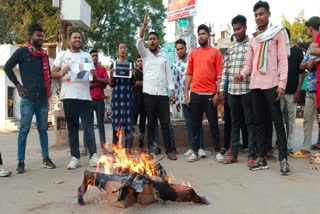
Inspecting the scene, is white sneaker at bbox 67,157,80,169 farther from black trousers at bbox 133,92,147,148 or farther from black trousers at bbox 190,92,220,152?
black trousers at bbox 190,92,220,152

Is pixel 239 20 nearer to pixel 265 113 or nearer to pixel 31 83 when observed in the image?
pixel 265 113

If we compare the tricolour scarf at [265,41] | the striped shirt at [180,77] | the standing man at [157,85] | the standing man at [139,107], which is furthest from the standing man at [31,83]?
the tricolour scarf at [265,41]

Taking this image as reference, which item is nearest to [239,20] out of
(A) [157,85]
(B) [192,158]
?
(A) [157,85]

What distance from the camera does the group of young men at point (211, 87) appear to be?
512 centimetres

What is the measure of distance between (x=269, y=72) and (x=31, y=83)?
346 cm

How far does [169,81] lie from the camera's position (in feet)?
21.4

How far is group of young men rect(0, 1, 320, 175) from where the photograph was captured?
5117 mm

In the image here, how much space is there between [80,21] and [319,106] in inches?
289

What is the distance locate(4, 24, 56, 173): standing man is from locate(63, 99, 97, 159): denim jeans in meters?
0.36

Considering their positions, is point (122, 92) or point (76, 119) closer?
point (76, 119)

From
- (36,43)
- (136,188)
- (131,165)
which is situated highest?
(36,43)

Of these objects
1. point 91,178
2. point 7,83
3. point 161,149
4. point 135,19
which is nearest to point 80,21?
point 161,149

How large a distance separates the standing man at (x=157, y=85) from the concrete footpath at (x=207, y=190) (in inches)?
26.7

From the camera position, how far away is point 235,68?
5836 mm
